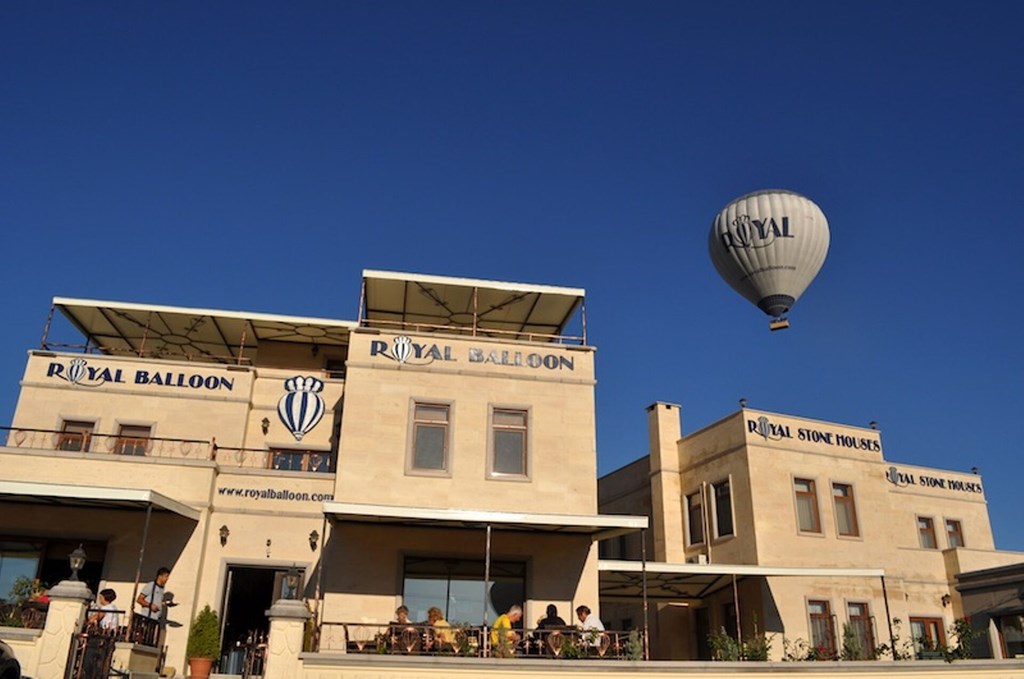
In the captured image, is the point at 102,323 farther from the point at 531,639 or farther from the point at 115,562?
the point at 531,639

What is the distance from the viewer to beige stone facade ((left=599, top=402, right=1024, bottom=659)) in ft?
73.5

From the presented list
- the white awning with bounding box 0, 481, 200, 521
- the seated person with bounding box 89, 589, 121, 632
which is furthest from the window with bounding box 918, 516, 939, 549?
the seated person with bounding box 89, 589, 121, 632

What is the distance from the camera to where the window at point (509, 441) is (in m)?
19.0

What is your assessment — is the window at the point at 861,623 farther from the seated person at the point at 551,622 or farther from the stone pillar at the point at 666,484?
the seated person at the point at 551,622

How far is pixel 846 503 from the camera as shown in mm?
24469

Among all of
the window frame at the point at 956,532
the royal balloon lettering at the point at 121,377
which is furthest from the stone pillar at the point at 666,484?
the royal balloon lettering at the point at 121,377

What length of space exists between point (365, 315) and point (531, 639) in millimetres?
10781

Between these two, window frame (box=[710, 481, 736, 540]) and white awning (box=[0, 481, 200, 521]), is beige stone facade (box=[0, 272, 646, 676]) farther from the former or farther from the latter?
window frame (box=[710, 481, 736, 540])

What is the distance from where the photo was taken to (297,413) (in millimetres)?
20953

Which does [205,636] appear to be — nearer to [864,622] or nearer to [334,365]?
[334,365]

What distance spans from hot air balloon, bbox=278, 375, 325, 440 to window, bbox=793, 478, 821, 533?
13067mm

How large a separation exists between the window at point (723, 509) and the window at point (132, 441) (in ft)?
49.8

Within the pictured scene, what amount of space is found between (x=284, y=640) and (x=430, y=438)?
20.8 ft

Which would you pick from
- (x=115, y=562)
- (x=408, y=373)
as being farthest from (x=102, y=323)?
(x=408, y=373)
